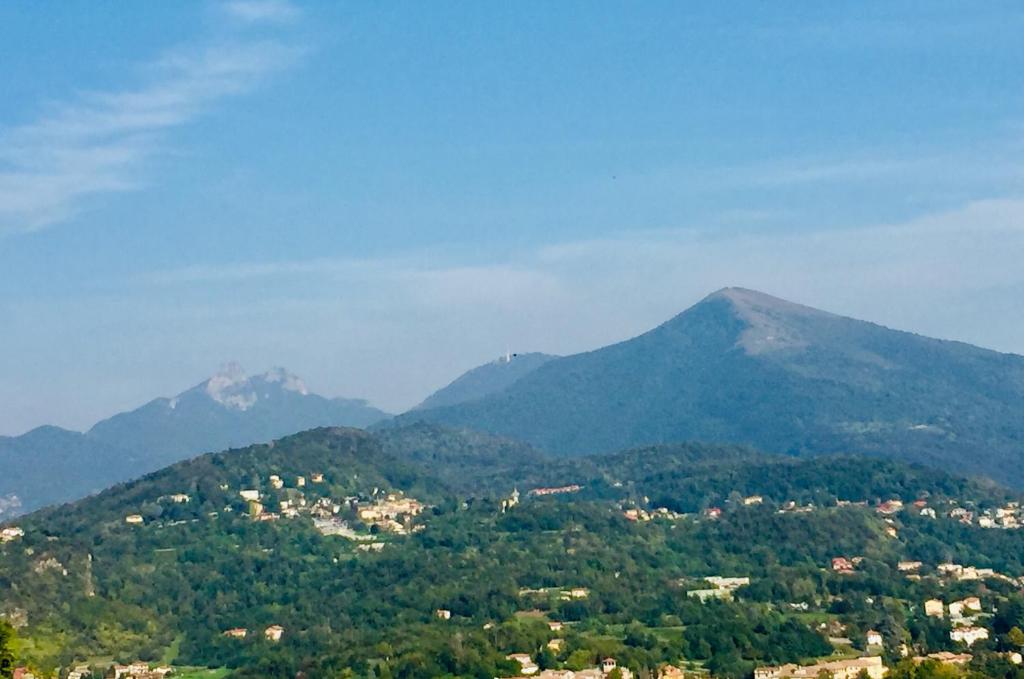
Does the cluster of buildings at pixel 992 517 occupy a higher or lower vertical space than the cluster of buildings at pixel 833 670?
higher

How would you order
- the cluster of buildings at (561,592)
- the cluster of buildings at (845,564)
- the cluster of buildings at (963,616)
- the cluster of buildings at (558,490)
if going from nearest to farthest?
the cluster of buildings at (963,616)
the cluster of buildings at (561,592)
the cluster of buildings at (845,564)
the cluster of buildings at (558,490)

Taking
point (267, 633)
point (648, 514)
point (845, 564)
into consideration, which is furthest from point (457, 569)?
point (648, 514)

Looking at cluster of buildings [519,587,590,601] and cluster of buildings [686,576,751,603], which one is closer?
cluster of buildings [686,576,751,603]

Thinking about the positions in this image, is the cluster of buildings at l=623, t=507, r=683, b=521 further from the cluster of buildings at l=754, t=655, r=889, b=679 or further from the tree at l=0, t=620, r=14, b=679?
the tree at l=0, t=620, r=14, b=679

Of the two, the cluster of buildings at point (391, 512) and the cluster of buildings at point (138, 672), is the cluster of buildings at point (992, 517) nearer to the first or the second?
the cluster of buildings at point (391, 512)

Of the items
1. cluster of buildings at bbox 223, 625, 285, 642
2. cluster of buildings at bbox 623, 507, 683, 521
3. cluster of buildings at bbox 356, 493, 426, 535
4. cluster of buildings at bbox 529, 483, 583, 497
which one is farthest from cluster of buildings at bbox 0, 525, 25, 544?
cluster of buildings at bbox 529, 483, 583, 497

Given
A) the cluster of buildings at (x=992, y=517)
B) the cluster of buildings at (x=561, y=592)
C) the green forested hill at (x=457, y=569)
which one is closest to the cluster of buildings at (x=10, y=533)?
the green forested hill at (x=457, y=569)

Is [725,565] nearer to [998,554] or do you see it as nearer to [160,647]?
[998,554]

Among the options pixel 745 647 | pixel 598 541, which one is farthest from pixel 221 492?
pixel 745 647
